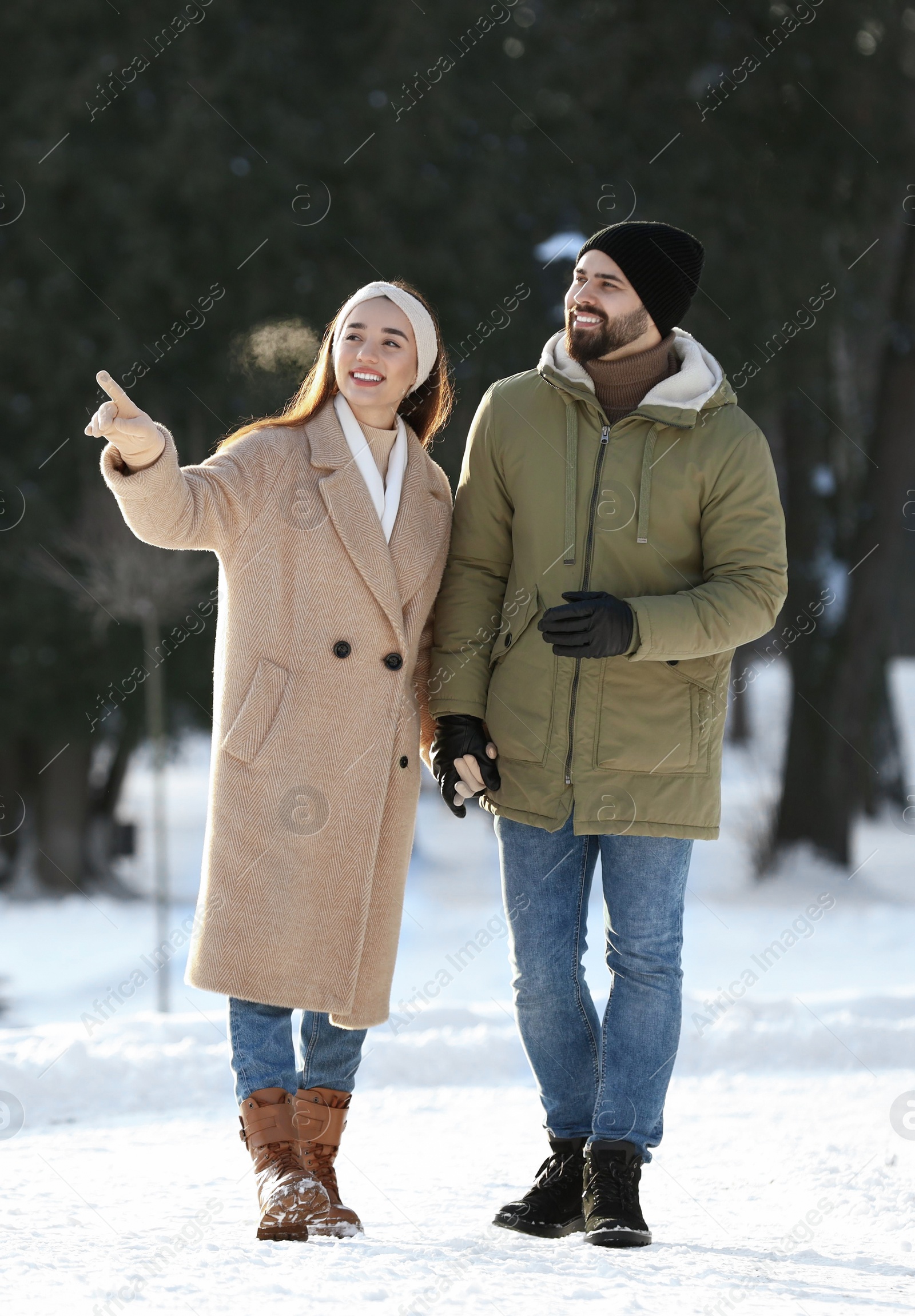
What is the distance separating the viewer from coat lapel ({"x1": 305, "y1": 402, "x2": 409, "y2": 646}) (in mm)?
2900

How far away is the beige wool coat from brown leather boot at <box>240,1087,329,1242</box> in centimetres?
20

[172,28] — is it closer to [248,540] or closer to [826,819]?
[826,819]

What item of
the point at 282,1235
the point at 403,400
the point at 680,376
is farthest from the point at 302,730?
the point at 680,376

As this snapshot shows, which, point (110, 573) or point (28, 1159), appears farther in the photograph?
point (110, 573)

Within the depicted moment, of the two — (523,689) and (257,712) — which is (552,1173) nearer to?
(523,689)

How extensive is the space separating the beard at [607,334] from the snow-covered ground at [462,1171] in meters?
1.72

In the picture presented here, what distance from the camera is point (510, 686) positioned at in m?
2.99

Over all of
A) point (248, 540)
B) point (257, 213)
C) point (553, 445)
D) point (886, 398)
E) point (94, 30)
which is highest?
point (94, 30)

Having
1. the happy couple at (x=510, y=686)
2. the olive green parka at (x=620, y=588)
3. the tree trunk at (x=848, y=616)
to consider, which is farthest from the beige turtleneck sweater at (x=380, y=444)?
the tree trunk at (x=848, y=616)

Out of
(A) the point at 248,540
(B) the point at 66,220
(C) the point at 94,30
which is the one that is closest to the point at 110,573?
(B) the point at 66,220

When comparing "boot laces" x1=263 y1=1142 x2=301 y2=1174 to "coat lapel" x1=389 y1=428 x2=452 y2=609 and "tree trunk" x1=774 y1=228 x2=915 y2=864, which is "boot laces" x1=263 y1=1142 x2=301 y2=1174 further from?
"tree trunk" x1=774 y1=228 x2=915 y2=864

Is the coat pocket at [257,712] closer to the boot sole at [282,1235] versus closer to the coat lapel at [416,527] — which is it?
the coat lapel at [416,527]

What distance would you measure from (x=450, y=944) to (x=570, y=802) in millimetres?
7645

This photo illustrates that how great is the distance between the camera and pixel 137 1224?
2.93 m
